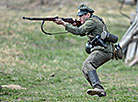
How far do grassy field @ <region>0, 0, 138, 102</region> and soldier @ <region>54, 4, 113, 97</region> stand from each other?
31cm

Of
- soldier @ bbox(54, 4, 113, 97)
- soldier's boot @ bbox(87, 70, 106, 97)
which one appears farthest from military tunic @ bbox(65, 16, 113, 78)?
soldier's boot @ bbox(87, 70, 106, 97)

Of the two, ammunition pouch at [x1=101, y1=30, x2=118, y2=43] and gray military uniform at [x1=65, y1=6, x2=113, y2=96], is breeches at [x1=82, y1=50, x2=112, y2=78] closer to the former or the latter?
gray military uniform at [x1=65, y1=6, x2=113, y2=96]

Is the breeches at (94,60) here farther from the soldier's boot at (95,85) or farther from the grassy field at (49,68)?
the grassy field at (49,68)

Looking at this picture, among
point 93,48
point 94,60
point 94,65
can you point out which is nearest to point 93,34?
point 93,48

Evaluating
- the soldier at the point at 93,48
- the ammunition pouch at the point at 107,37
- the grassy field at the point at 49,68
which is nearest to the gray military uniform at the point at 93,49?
the soldier at the point at 93,48

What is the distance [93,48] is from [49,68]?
510cm

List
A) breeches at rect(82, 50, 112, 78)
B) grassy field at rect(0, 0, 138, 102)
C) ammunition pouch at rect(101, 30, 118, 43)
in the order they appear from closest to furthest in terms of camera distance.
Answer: ammunition pouch at rect(101, 30, 118, 43), breeches at rect(82, 50, 112, 78), grassy field at rect(0, 0, 138, 102)

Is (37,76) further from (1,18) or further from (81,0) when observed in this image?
(81,0)

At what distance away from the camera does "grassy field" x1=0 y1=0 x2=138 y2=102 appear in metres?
6.83

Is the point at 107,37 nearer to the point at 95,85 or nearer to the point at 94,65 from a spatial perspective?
the point at 94,65

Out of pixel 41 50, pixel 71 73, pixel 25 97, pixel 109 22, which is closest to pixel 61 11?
pixel 109 22

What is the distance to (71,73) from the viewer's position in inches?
423

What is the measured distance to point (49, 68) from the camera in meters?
11.2

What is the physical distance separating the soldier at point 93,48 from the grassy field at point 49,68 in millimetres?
311
